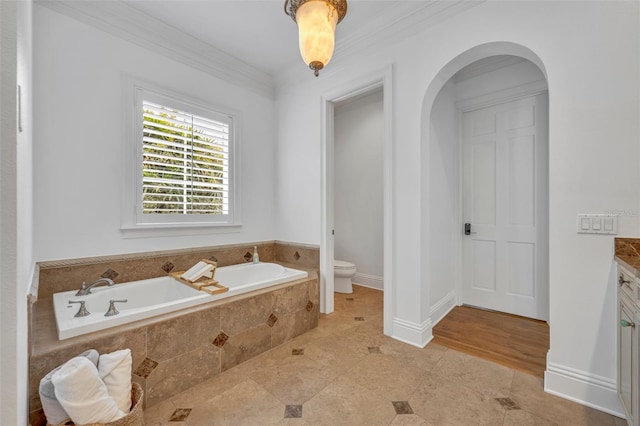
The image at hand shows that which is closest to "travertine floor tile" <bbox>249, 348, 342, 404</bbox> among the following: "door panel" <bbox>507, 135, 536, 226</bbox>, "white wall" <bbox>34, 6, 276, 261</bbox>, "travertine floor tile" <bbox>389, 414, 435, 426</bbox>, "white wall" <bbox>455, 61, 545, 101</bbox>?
"travertine floor tile" <bbox>389, 414, 435, 426</bbox>

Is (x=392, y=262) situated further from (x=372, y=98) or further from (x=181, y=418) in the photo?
(x=372, y=98)

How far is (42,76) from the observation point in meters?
1.94

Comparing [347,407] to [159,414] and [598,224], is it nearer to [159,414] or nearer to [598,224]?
[159,414]

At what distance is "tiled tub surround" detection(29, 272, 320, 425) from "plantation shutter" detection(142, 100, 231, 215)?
3.79 ft

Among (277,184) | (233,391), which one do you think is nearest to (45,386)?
(233,391)

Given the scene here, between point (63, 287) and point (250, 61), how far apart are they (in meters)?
2.76

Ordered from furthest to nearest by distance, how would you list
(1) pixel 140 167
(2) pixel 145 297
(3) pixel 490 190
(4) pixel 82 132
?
(3) pixel 490 190 → (1) pixel 140 167 → (2) pixel 145 297 → (4) pixel 82 132

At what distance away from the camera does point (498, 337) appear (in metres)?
2.39

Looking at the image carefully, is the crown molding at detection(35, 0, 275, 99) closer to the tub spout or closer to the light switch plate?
the tub spout

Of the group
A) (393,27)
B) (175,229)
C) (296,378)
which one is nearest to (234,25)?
(393,27)

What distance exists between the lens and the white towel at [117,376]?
130 centimetres

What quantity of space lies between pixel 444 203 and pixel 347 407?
85.7 inches

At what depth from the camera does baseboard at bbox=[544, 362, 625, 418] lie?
1.51 meters

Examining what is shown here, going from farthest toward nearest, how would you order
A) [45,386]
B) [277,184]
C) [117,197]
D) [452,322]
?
[277,184] → [452,322] → [117,197] → [45,386]
